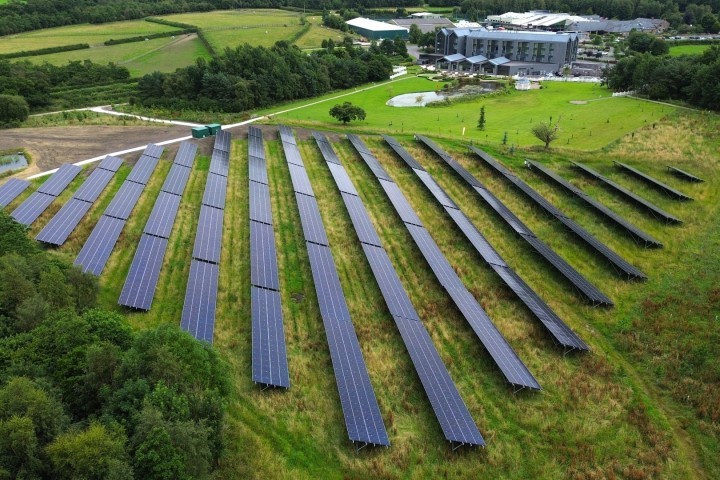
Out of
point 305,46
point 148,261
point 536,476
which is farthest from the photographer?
point 305,46

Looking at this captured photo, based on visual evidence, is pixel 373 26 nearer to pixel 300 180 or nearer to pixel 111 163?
pixel 300 180

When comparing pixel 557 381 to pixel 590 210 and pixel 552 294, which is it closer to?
pixel 552 294

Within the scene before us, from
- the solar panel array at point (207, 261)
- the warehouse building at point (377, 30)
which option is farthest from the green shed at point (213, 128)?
the warehouse building at point (377, 30)

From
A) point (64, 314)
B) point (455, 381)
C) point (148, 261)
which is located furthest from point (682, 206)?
point (64, 314)

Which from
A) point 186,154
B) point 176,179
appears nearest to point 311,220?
point 176,179

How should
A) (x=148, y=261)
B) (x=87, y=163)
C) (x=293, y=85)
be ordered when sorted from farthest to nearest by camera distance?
(x=293, y=85), (x=87, y=163), (x=148, y=261)

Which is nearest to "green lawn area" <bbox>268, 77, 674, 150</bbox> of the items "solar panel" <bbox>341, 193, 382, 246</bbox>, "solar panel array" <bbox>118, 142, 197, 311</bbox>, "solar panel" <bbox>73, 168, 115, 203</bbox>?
"solar panel" <bbox>341, 193, 382, 246</bbox>
